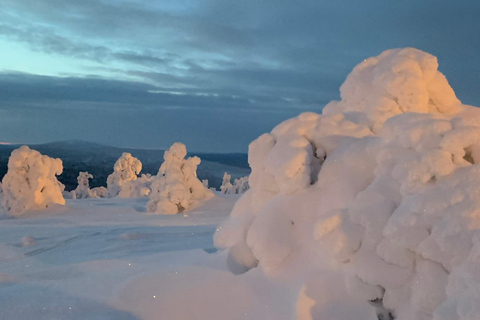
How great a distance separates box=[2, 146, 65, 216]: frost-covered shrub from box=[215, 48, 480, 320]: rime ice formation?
1207 centimetres

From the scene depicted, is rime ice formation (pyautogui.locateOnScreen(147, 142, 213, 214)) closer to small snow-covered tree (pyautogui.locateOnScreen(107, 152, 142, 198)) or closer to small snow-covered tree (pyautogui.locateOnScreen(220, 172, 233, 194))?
small snow-covered tree (pyautogui.locateOnScreen(107, 152, 142, 198))

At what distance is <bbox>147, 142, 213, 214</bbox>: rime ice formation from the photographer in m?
15.5

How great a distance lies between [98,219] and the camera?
1264cm

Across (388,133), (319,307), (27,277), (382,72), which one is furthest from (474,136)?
(27,277)

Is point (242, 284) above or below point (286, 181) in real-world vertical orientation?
below

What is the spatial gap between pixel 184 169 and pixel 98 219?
4983 mm

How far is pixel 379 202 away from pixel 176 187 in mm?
13022

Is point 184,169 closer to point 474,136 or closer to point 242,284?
point 242,284

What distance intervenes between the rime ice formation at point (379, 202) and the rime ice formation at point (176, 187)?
35.1 feet

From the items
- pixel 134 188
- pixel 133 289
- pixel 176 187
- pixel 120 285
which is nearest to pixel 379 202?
pixel 133 289

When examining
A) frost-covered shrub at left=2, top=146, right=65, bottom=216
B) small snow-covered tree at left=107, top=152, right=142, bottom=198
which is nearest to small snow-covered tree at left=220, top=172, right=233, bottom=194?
small snow-covered tree at left=107, top=152, right=142, bottom=198

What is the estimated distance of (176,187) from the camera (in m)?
15.7

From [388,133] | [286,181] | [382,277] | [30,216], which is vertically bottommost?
[30,216]

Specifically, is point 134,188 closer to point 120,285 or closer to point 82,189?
point 82,189
